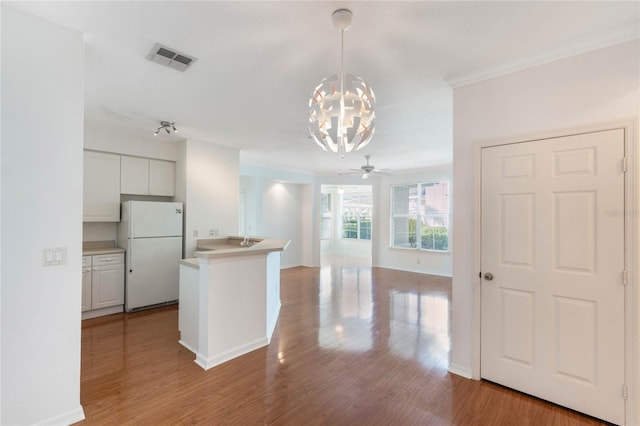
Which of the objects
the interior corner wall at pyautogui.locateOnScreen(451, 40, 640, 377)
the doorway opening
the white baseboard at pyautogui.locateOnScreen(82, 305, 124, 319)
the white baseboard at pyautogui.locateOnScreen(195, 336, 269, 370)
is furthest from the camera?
the doorway opening

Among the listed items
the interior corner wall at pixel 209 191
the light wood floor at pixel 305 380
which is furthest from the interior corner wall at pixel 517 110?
the interior corner wall at pixel 209 191

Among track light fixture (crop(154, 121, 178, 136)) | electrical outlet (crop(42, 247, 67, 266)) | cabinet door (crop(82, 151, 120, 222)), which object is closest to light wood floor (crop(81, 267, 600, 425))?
electrical outlet (crop(42, 247, 67, 266))

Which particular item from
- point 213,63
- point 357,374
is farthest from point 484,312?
point 213,63

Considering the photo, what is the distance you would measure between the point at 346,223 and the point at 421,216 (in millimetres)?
3362

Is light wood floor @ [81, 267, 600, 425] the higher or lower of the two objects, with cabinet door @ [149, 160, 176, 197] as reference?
lower

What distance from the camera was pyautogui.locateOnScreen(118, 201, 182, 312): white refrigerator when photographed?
165 inches

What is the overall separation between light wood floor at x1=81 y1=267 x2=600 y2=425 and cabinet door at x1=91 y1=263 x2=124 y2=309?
8.9 inches

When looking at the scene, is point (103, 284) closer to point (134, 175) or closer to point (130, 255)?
point (130, 255)

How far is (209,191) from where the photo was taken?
502 cm

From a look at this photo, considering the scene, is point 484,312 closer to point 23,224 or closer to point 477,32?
point 477,32

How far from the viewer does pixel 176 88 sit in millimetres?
2881

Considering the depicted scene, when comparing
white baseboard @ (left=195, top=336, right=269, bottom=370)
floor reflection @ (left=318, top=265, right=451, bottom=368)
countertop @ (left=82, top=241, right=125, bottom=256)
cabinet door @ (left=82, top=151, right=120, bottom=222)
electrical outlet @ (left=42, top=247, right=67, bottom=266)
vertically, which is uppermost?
cabinet door @ (left=82, top=151, right=120, bottom=222)

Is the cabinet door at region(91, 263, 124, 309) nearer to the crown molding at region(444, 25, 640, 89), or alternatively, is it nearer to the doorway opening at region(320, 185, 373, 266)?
the crown molding at region(444, 25, 640, 89)

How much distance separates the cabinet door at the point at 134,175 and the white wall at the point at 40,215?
111 inches
